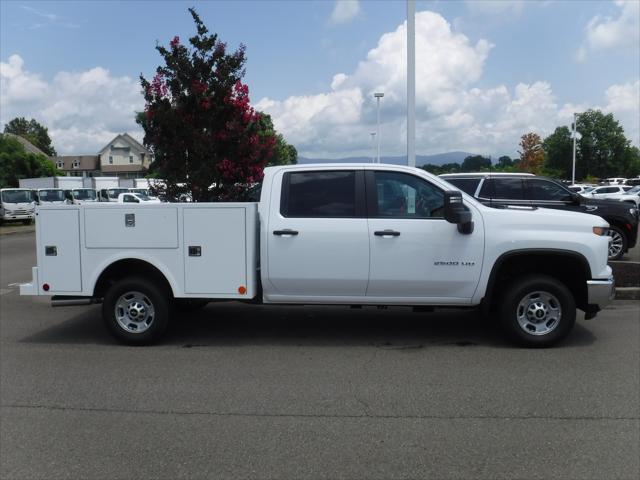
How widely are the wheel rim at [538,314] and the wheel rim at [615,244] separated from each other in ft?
24.5

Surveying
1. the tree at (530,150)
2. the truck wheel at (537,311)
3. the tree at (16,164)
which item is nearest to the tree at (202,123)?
the truck wheel at (537,311)

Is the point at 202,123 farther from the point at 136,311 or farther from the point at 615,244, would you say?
the point at 615,244

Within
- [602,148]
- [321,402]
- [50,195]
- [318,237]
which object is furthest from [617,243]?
[602,148]

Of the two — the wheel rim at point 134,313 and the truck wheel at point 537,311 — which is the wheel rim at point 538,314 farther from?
the wheel rim at point 134,313

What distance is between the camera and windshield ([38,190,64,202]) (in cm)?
3400

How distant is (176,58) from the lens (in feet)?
33.5

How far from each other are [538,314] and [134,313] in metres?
4.50

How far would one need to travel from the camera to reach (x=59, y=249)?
6738 millimetres

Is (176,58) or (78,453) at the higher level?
(176,58)

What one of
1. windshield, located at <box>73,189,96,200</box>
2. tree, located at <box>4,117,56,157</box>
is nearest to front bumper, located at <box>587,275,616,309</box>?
windshield, located at <box>73,189,96,200</box>

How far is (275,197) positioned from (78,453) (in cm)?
341

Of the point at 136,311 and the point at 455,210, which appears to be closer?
the point at 455,210

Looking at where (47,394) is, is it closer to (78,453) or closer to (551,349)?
(78,453)

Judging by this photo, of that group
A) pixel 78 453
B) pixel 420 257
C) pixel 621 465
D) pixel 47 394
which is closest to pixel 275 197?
pixel 420 257
